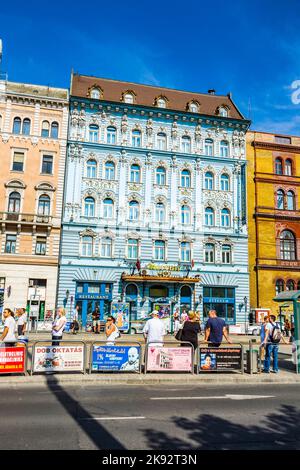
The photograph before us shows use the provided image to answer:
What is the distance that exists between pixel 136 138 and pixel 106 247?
10.8 meters

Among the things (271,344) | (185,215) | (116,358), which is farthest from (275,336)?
(185,215)

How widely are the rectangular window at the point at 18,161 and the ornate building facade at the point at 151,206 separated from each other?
3923 mm

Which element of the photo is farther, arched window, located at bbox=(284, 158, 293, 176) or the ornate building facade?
arched window, located at bbox=(284, 158, 293, 176)

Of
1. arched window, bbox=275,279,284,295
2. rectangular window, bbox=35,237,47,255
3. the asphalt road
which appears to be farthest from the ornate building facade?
the asphalt road

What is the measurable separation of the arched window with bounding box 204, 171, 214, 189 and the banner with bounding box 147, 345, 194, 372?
2554 centimetres

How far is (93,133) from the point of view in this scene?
113 feet

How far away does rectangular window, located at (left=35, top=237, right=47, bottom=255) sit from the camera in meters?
31.7

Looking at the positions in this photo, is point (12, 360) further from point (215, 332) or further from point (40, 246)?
point (40, 246)

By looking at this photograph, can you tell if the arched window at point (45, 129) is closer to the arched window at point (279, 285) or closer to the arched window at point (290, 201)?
the arched window at point (290, 201)

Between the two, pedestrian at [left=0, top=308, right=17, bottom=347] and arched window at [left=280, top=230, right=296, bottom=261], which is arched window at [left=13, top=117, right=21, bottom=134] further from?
arched window at [left=280, top=230, right=296, bottom=261]

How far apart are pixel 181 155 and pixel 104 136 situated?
24.2ft

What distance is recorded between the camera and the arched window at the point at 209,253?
3465 centimetres

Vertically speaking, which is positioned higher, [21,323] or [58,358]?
[21,323]

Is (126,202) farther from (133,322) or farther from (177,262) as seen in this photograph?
(133,322)
